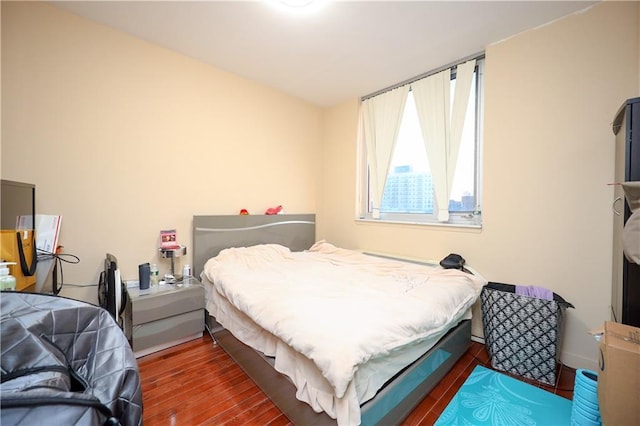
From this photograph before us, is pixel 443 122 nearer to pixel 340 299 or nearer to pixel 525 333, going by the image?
pixel 525 333

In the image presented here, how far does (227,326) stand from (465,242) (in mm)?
2332

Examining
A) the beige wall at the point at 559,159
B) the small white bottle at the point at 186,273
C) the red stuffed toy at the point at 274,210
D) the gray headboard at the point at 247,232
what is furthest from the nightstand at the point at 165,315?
the beige wall at the point at 559,159

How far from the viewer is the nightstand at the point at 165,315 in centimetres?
208

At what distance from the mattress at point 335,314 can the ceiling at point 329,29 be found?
2065 mm

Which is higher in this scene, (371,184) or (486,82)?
(486,82)

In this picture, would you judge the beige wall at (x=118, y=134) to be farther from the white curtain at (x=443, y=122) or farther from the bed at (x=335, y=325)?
the white curtain at (x=443, y=122)

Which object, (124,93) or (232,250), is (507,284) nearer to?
(232,250)

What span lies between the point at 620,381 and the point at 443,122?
237 cm

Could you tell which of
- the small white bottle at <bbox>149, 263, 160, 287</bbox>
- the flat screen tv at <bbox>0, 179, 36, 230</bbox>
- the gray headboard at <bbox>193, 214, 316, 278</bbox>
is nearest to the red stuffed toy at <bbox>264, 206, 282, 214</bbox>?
the gray headboard at <bbox>193, 214, 316, 278</bbox>

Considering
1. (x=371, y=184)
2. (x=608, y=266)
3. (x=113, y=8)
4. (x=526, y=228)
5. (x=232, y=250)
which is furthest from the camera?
(x=371, y=184)

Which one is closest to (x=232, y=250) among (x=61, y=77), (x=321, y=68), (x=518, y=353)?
(x=61, y=77)

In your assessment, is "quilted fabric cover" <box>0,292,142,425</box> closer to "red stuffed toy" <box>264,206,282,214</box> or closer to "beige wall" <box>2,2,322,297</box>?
"beige wall" <box>2,2,322,297</box>

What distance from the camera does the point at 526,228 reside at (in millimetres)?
2256

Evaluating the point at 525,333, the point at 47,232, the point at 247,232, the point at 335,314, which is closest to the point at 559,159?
the point at 525,333
